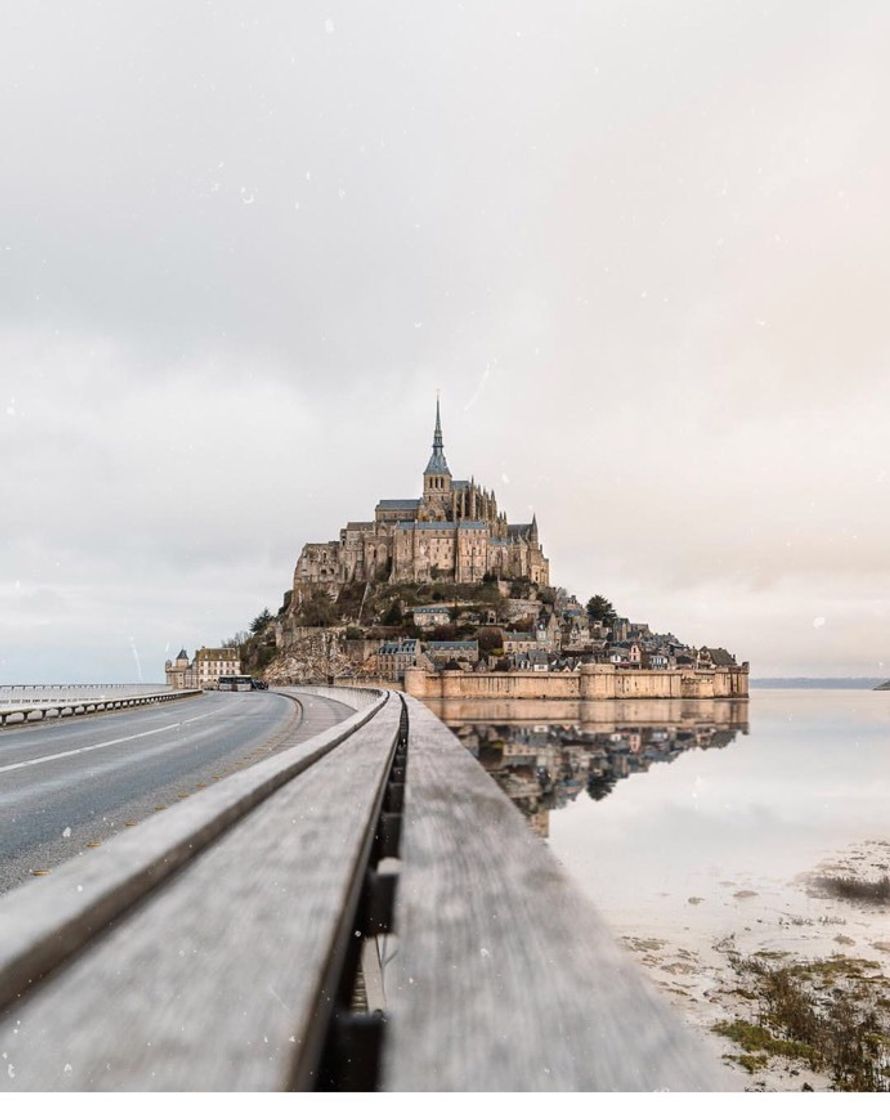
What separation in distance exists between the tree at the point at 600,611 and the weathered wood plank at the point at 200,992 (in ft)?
513

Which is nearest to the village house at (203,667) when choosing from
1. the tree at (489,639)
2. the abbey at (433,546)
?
the abbey at (433,546)

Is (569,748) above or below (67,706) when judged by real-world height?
below

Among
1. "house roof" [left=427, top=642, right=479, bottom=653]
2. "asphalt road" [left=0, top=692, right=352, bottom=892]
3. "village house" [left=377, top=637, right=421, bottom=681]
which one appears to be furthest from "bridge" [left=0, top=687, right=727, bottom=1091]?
"house roof" [left=427, top=642, right=479, bottom=653]

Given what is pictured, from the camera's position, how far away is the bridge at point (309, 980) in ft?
2.98

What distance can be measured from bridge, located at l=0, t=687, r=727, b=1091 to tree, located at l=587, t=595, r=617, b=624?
513 ft

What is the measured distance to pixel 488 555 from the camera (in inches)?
5684

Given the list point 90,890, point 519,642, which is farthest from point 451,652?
point 90,890

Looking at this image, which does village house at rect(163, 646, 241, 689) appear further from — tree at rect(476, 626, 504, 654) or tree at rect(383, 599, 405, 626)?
tree at rect(476, 626, 504, 654)

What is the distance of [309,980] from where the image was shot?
3.51ft

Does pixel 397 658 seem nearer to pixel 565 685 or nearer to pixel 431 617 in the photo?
pixel 431 617

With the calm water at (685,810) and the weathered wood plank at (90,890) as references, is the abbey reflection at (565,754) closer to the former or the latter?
the calm water at (685,810)

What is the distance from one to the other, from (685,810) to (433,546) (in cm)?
11353

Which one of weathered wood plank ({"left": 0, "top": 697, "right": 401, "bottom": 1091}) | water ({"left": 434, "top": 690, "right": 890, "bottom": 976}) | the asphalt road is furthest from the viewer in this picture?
water ({"left": 434, "top": 690, "right": 890, "bottom": 976})

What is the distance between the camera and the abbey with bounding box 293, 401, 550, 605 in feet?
470
